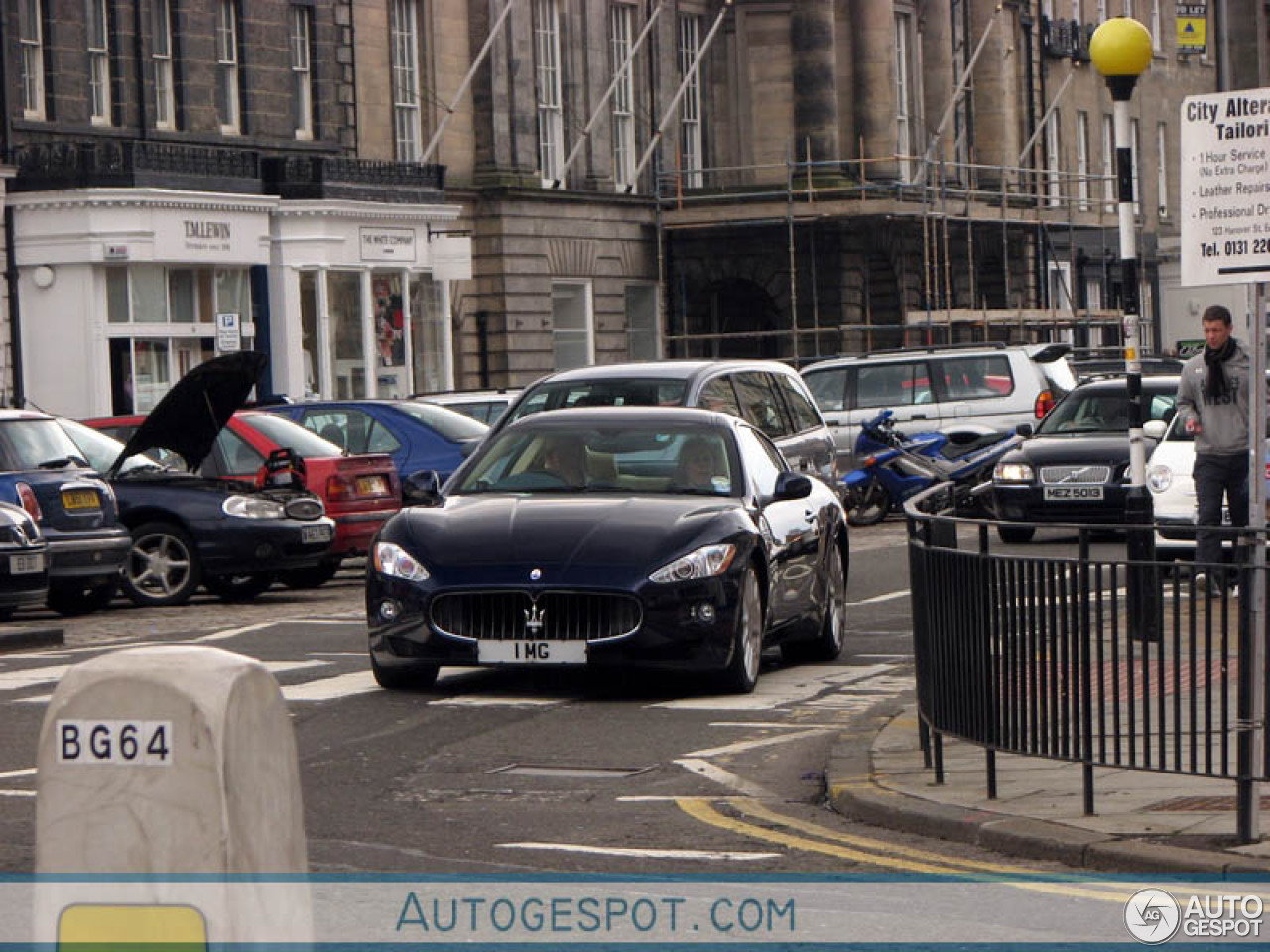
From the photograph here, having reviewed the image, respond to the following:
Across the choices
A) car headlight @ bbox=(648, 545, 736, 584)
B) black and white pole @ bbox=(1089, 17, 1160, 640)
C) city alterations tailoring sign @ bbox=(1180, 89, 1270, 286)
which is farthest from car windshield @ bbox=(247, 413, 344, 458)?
city alterations tailoring sign @ bbox=(1180, 89, 1270, 286)

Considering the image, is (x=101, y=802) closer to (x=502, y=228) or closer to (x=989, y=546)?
(x=989, y=546)

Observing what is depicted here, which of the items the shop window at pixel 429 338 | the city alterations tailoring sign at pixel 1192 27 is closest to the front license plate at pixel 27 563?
the shop window at pixel 429 338

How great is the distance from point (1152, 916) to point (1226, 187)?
136 inches

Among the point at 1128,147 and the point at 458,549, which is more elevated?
the point at 1128,147

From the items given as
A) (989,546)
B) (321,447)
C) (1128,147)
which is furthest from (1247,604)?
(321,447)

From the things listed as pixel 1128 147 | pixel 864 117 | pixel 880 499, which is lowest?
pixel 880 499

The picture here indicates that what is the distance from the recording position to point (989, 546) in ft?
31.3

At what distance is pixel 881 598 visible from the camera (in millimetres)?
20031

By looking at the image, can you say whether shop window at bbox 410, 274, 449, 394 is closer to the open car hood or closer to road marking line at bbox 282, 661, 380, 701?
the open car hood

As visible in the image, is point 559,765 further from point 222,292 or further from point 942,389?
point 222,292

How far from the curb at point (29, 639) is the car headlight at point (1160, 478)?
8.81 metres

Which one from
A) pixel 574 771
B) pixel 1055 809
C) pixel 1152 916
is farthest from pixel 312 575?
pixel 1152 916

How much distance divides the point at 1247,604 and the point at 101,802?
4.76 m

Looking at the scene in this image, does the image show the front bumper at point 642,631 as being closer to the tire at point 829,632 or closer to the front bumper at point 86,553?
the tire at point 829,632
